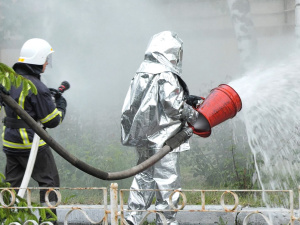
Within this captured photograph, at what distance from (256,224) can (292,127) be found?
1.47 meters

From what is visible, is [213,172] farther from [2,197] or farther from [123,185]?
[2,197]

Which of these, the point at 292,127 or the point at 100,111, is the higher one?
the point at 100,111

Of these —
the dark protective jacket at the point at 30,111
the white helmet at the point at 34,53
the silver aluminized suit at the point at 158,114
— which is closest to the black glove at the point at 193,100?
the silver aluminized suit at the point at 158,114

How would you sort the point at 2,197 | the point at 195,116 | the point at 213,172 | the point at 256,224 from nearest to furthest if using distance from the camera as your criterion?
the point at 2,197 → the point at 195,116 → the point at 256,224 → the point at 213,172

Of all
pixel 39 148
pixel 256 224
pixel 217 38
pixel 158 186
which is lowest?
pixel 256 224

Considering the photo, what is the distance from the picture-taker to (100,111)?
8945mm

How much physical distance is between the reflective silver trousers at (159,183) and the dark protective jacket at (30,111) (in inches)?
32.3

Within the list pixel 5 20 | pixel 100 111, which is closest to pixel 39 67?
pixel 100 111

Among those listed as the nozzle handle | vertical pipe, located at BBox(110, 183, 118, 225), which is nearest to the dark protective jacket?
the nozzle handle

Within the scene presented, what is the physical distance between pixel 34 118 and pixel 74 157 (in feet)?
5.23

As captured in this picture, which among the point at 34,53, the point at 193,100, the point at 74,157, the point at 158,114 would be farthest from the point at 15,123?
the point at 74,157

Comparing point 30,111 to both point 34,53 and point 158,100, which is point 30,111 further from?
point 158,100

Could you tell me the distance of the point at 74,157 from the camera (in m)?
3.60

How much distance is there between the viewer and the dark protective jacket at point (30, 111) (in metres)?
5.02
